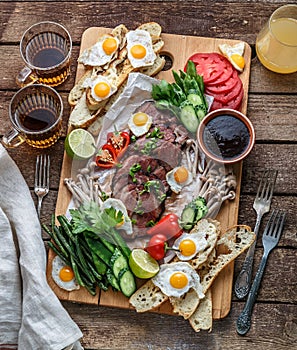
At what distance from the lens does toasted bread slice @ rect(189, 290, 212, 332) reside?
10.2 ft

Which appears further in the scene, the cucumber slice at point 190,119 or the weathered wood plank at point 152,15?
the weathered wood plank at point 152,15

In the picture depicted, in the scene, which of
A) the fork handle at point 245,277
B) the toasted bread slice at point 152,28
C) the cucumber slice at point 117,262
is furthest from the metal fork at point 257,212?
the toasted bread slice at point 152,28

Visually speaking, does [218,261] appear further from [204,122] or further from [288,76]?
[288,76]

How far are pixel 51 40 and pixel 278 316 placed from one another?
1.68 metres

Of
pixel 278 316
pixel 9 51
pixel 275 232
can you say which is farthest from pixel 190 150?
pixel 9 51

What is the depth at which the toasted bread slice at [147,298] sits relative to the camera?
10.2 ft

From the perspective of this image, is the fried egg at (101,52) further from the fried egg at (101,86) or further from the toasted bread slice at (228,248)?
the toasted bread slice at (228,248)

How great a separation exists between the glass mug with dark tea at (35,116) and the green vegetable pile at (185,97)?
48 centimetres

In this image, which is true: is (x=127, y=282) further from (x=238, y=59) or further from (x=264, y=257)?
(x=238, y=59)

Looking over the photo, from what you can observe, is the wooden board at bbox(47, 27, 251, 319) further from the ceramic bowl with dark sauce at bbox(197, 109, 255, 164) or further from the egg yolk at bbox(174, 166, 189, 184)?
the egg yolk at bbox(174, 166, 189, 184)

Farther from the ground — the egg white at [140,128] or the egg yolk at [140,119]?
the egg yolk at [140,119]

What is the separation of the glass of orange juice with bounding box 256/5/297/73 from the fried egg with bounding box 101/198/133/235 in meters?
1.00

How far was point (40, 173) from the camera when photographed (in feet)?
11.1

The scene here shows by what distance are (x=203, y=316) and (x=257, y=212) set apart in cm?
54
